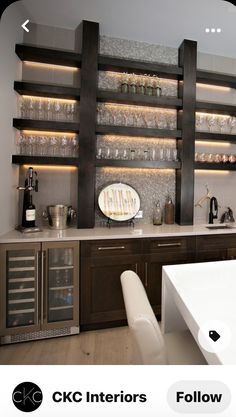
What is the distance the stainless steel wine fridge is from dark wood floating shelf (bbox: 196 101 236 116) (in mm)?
2076

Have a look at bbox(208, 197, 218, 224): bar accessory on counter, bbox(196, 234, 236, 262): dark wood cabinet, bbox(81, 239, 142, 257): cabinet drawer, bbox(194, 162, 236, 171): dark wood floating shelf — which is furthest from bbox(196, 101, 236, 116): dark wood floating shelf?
bbox(81, 239, 142, 257): cabinet drawer

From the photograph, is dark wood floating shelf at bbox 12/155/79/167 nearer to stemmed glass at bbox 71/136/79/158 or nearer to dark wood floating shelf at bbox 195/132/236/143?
stemmed glass at bbox 71/136/79/158

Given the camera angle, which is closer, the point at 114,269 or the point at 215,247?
the point at 114,269

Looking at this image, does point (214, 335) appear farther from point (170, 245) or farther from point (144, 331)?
point (170, 245)

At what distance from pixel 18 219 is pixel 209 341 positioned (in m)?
2.05

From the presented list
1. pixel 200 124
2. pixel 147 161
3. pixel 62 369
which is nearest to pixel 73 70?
pixel 147 161

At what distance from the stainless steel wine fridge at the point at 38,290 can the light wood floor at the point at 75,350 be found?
74 millimetres

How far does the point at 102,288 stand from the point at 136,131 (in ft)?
5.21

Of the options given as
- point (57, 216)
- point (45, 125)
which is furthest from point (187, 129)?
point (57, 216)

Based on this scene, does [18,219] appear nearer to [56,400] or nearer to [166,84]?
[56,400]

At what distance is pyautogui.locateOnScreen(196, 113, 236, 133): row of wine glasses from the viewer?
2.72 meters

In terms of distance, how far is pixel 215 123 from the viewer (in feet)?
9.04

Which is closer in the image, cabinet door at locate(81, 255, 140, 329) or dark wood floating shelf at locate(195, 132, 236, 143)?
cabinet door at locate(81, 255, 140, 329)

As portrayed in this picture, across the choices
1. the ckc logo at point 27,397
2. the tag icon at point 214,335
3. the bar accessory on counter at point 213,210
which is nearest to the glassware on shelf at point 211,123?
the bar accessory on counter at point 213,210
